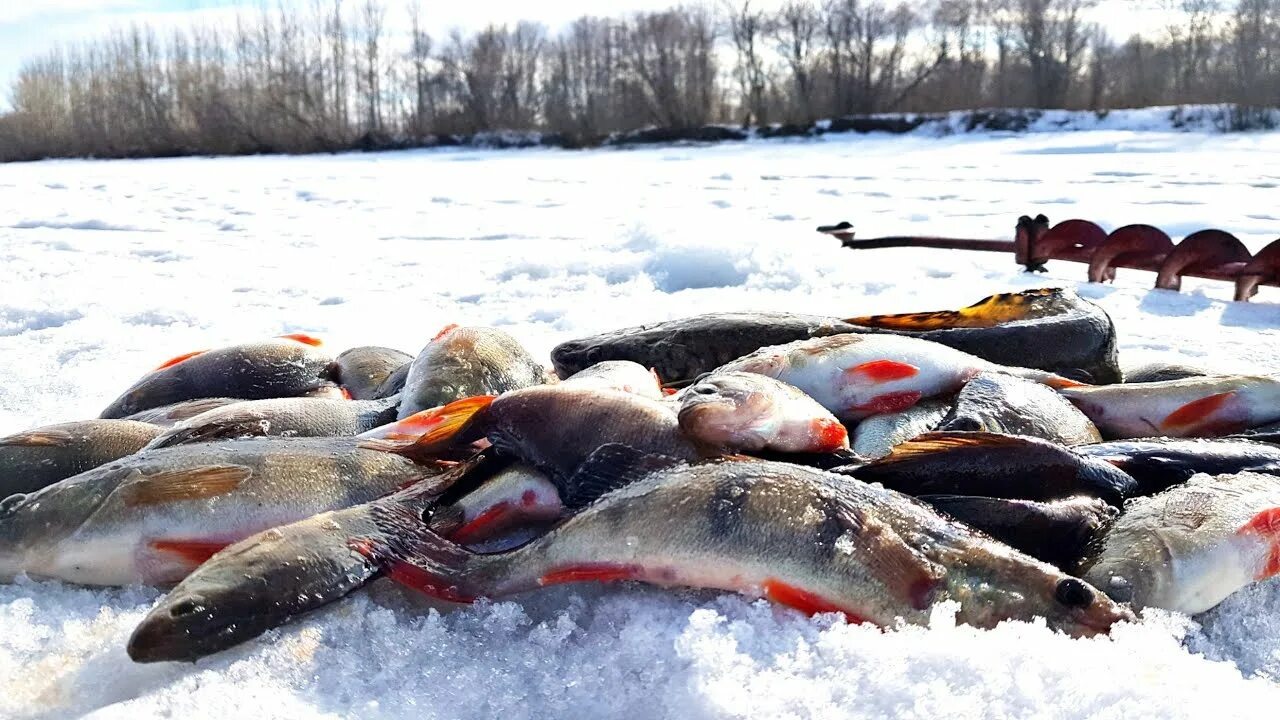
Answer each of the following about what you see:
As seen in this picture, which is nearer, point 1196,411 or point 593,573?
point 593,573

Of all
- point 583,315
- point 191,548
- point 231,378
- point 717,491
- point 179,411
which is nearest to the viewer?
point 717,491

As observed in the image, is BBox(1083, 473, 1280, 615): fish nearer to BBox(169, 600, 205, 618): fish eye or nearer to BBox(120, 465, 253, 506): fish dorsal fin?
BBox(169, 600, 205, 618): fish eye

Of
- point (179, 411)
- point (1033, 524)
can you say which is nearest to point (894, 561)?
point (1033, 524)

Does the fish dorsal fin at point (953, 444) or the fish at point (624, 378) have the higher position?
the fish at point (624, 378)

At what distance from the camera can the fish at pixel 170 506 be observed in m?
2.31

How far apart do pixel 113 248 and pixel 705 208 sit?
254 inches

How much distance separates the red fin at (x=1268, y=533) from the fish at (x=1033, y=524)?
0.27m

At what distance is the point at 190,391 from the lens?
372 cm

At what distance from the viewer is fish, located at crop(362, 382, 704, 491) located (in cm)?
226

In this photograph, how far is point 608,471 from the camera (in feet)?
7.07

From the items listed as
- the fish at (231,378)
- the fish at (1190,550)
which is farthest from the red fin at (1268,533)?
the fish at (231,378)

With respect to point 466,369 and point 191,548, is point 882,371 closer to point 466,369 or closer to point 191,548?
point 466,369

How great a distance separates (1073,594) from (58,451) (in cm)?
259

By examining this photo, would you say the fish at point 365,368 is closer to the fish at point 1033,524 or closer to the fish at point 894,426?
the fish at point 894,426
